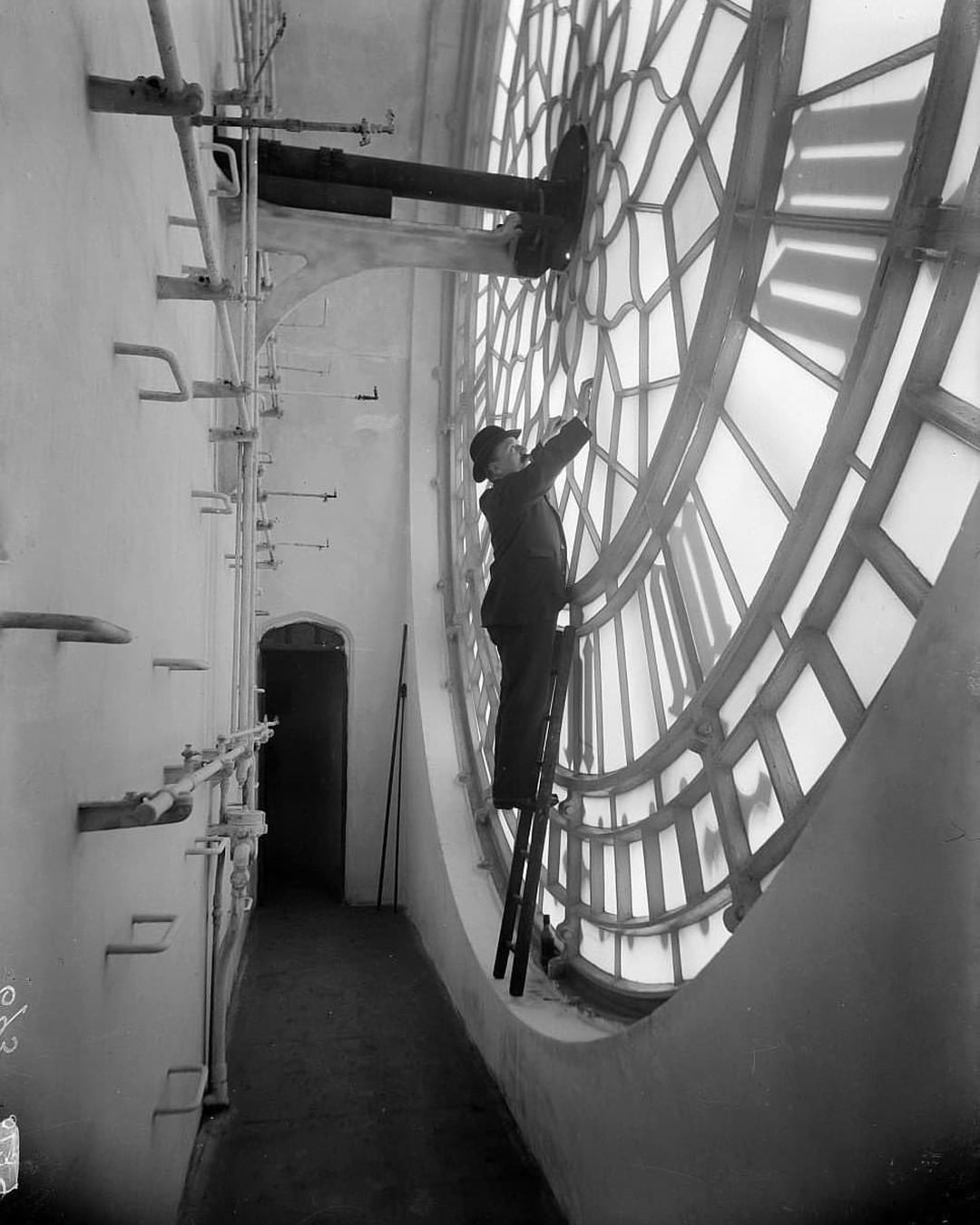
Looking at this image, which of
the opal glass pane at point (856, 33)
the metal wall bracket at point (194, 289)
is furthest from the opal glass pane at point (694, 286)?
the metal wall bracket at point (194, 289)

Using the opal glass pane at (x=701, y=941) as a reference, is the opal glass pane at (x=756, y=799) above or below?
above

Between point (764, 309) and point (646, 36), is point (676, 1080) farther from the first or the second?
point (646, 36)

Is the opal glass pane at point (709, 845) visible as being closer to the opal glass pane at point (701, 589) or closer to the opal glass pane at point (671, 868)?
the opal glass pane at point (671, 868)

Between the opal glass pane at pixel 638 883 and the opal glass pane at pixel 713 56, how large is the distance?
73.5 inches

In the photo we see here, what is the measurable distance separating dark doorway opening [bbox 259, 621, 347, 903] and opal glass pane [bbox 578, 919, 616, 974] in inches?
165

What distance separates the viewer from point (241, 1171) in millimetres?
2570

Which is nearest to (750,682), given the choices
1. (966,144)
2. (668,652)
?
(668,652)

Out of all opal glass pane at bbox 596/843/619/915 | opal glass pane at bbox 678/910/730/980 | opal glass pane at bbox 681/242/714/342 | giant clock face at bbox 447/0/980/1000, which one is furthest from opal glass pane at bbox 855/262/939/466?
opal glass pane at bbox 596/843/619/915

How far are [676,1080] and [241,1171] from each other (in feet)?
5.27

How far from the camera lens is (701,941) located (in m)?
1.95

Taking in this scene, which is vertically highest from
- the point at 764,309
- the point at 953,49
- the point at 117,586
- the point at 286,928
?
the point at 953,49

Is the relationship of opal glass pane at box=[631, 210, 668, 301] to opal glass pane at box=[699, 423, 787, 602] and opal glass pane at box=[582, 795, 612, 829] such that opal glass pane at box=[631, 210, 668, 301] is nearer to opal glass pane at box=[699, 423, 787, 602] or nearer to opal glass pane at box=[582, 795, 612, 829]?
opal glass pane at box=[699, 423, 787, 602]

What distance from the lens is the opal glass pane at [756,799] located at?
1.68 metres

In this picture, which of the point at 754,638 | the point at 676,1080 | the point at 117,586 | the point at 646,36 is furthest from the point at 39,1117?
the point at 646,36
